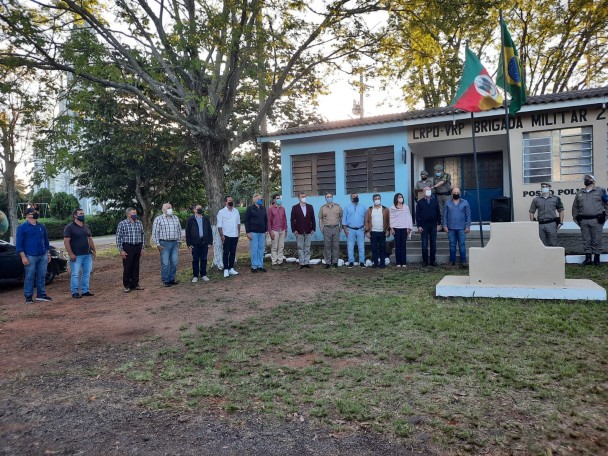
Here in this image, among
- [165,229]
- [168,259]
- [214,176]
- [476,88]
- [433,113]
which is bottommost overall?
[168,259]

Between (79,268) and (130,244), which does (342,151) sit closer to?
(130,244)

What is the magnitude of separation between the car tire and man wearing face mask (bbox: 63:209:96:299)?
278cm

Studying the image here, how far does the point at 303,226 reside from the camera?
11.6 m

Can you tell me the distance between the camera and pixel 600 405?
352 cm

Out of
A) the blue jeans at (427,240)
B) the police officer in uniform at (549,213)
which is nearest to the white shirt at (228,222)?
the blue jeans at (427,240)

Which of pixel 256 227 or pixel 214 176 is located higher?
pixel 214 176

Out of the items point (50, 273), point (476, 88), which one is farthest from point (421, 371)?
point (50, 273)

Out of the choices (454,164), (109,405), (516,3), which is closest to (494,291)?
(109,405)

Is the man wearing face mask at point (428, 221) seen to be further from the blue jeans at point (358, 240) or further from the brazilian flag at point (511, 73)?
the brazilian flag at point (511, 73)

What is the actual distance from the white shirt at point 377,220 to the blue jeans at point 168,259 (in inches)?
188

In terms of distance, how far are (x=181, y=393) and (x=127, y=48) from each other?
32.3 feet

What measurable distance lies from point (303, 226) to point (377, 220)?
6.12 feet

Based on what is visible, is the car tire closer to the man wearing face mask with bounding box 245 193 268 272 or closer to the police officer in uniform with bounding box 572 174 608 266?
the man wearing face mask with bounding box 245 193 268 272

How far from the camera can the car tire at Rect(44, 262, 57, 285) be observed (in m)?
11.9
